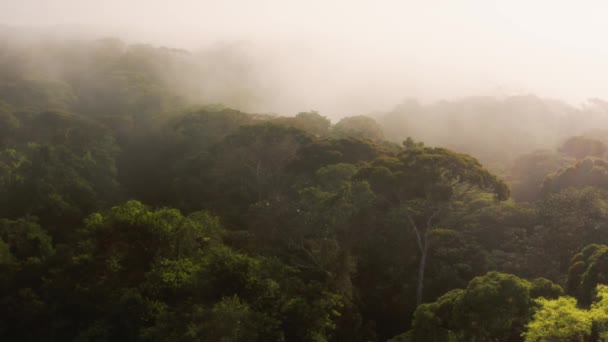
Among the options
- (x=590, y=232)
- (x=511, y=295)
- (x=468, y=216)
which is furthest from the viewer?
(x=468, y=216)

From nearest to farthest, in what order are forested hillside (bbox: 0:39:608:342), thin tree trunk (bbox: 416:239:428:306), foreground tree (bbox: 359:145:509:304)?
forested hillside (bbox: 0:39:608:342) → thin tree trunk (bbox: 416:239:428:306) → foreground tree (bbox: 359:145:509:304)

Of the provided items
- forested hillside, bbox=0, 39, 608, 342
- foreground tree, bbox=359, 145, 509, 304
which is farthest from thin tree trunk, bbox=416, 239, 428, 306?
forested hillside, bbox=0, 39, 608, 342

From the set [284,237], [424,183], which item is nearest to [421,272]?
[424,183]

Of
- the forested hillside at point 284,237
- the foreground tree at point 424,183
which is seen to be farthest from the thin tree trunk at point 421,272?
the forested hillside at point 284,237

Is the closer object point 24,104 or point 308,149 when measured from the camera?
point 308,149

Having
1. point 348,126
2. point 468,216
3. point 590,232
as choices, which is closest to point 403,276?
point 468,216

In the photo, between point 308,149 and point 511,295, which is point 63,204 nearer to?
point 308,149

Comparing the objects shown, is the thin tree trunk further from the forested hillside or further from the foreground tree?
the forested hillside

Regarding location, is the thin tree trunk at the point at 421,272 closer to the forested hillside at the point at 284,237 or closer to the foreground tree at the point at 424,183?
the foreground tree at the point at 424,183
